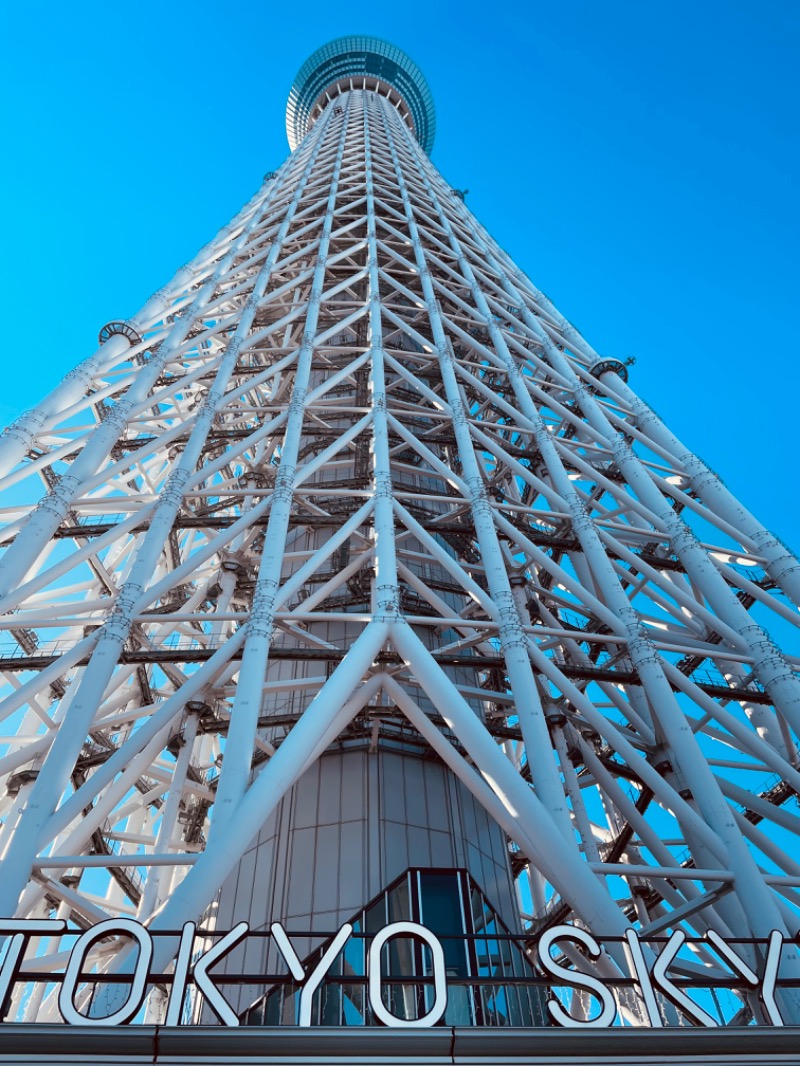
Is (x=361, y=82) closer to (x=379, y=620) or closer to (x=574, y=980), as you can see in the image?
(x=379, y=620)

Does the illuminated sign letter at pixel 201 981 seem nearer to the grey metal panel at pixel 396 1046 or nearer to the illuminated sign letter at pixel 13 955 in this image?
the grey metal panel at pixel 396 1046

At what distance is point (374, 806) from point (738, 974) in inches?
430

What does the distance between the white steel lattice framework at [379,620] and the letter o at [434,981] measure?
11.8 feet

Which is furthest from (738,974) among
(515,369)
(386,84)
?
(386,84)

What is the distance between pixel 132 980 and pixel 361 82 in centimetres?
9736

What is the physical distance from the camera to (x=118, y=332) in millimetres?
34219

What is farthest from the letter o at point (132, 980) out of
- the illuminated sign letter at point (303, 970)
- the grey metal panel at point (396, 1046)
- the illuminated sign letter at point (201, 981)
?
the illuminated sign letter at point (303, 970)

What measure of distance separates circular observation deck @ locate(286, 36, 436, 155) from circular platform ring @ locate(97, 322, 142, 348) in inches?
2625

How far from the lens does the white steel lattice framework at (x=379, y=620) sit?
1488 cm

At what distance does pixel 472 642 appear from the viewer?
1944 centimetres

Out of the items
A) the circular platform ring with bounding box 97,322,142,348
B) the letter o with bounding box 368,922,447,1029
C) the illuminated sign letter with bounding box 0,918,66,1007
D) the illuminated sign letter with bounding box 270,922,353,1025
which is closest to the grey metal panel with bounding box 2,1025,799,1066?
the letter o with bounding box 368,922,447,1029

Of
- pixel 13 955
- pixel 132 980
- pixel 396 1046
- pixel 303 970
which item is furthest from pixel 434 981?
pixel 13 955

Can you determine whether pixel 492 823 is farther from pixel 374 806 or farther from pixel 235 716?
pixel 235 716

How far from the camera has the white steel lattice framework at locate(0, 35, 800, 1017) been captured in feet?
48.8
